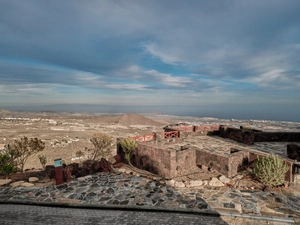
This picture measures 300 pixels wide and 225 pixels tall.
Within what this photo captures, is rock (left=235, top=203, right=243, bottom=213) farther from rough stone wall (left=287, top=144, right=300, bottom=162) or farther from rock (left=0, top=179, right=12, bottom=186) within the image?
rock (left=0, top=179, right=12, bottom=186)

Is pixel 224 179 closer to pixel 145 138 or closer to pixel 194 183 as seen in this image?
pixel 194 183

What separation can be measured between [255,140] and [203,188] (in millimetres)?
9838

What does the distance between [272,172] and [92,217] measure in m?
7.68

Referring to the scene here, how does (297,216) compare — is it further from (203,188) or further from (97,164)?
(97,164)

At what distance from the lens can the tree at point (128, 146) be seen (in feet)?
34.8

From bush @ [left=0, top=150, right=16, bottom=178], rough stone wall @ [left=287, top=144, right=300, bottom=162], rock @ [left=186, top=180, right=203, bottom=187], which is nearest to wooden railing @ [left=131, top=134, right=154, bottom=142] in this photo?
rock @ [left=186, top=180, right=203, bottom=187]

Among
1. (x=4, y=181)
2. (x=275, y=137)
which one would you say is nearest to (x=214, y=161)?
(x=275, y=137)

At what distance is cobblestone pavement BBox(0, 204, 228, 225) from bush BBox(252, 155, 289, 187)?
3540 millimetres

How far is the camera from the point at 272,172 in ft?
25.1

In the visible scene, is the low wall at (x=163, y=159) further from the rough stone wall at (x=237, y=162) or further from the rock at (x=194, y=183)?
the rough stone wall at (x=237, y=162)

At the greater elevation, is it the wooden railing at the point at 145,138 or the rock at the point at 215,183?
the wooden railing at the point at 145,138

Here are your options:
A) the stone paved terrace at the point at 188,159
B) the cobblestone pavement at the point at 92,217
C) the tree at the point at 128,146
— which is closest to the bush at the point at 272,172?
the stone paved terrace at the point at 188,159

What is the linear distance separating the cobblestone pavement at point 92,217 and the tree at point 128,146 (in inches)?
181

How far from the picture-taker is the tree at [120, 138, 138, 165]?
10.6 m
